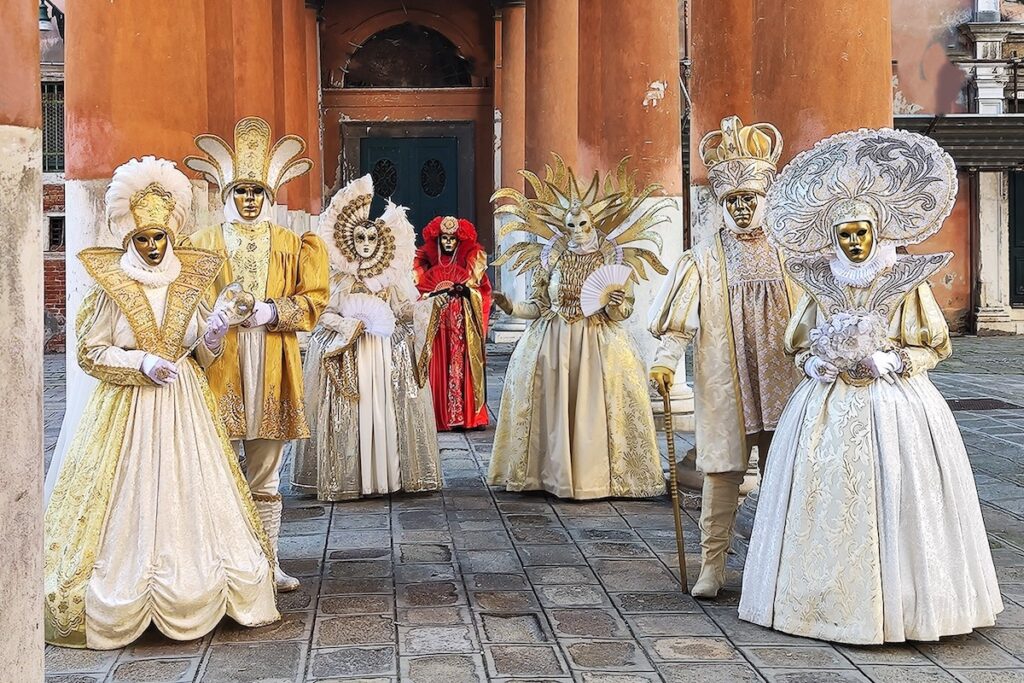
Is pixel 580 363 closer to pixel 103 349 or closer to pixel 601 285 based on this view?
pixel 601 285

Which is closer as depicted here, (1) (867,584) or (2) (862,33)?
(1) (867,584)

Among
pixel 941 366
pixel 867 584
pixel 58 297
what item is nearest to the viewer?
pixel 867 584

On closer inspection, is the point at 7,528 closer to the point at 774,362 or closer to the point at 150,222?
the point at 150,222

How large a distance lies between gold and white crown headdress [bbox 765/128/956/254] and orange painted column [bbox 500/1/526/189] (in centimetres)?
1355

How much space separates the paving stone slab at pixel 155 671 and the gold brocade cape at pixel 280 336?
3.72ft

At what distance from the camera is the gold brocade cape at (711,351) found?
4980 millimetres

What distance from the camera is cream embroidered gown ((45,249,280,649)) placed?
4.35m

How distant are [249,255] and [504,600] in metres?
1.77

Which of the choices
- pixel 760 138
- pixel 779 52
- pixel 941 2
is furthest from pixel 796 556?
pixel 941 2

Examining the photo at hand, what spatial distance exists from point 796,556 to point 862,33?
8.19ft

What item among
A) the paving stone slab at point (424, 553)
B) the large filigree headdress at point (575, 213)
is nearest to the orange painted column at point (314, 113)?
the large filigree headdress at point (575, 213)

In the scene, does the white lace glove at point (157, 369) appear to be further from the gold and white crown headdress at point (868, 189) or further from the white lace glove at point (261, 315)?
the gold and white crown headdress at point (868, 189)

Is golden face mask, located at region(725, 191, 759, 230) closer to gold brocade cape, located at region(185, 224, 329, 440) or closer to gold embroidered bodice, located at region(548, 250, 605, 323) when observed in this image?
gold brocade cape, located at region(185, 224, 329, 440)

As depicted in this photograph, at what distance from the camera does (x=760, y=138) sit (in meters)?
5.08
